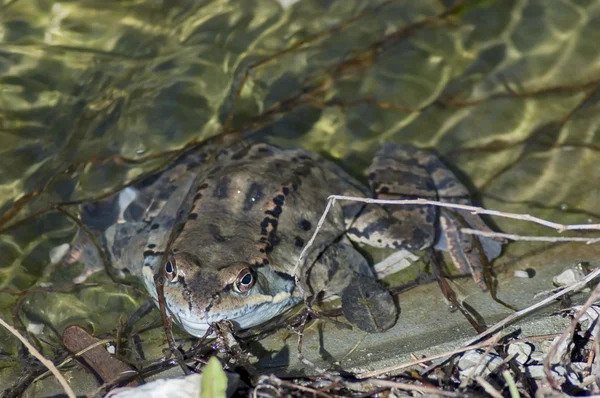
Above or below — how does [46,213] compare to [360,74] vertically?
below

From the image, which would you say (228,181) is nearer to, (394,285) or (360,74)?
(394,285)

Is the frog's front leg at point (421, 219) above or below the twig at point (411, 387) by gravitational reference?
below

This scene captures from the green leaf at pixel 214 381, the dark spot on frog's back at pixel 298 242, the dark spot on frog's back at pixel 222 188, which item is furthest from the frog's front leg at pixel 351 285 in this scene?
the green leaf at pixel 214 381

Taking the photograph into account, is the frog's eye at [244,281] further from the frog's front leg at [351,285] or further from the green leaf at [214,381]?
the green leaf at [214,381]

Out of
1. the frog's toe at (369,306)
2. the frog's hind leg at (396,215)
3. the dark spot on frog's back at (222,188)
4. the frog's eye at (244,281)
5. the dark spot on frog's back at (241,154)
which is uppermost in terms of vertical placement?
the dark spot on frog's back at (222,188)

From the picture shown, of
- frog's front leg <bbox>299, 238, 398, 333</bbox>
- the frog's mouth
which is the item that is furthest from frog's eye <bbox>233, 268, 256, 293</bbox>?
frog's front leg <bbox>299, 238, 398, 333</bbox>

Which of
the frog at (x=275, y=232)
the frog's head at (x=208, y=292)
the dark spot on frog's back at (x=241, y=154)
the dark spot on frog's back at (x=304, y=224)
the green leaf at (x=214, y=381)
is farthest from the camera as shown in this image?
the dark spot on frog's back at (x=241, y=154)

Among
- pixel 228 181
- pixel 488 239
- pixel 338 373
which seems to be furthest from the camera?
pixel 488 239

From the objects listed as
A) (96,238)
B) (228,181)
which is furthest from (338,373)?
(96,238)
